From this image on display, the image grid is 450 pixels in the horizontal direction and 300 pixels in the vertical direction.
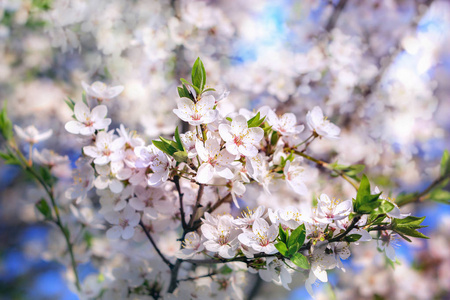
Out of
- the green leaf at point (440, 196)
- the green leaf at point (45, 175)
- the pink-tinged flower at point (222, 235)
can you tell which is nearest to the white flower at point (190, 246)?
the pink-tinged flower at point (222, 235)

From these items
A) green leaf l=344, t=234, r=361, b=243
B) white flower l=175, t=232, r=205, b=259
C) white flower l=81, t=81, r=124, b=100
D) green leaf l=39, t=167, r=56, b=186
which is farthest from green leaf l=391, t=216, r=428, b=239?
green leaf l=39, t=167, r=56, b=186

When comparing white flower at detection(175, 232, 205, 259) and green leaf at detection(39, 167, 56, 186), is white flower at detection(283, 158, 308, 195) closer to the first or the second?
white flower at detection(175, 232, 205, 259)

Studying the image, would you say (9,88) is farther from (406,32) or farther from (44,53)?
(406,32)

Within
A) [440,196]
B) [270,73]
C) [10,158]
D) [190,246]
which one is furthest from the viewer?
[270,73]

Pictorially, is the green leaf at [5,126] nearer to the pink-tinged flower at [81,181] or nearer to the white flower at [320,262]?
the pink-tinged flower at [81,181]

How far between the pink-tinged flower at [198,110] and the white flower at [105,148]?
153mm

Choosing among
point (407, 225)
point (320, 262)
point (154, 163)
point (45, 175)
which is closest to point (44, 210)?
point (45, 175)

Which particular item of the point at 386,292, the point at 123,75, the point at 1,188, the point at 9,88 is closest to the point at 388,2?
the point at 123,75

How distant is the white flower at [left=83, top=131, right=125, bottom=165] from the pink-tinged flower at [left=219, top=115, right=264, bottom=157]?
212mm

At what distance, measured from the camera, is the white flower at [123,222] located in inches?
25.5

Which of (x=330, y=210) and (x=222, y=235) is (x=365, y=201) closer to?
(x=330, y=210)

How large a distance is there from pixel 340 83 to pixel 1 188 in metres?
2.54

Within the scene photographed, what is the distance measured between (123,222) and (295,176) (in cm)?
35

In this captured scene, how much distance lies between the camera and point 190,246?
588 millimetres
